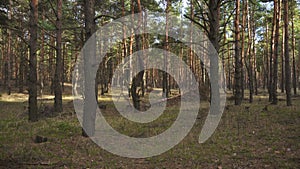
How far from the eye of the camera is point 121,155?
23.1ft

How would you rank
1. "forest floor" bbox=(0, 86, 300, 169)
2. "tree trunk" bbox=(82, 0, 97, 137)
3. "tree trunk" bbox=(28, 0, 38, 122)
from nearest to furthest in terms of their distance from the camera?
1. "forest floor" bbox=(0, 86, 300, 169)
2. "tree trunk" bbox=(82, 0, 97, 137)
3. "tree trunk" bbox=(28, 0, 38, 122)

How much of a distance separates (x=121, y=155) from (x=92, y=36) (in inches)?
175

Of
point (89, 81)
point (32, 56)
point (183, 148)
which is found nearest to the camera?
point (183, 148)

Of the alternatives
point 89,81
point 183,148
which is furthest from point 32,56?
point 183,148

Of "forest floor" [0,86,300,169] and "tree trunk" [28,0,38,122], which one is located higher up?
"tree trunk" [28,0,38,122]

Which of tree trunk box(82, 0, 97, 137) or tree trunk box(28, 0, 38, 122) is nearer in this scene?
tree trunk box(82, 0, 97, 137)

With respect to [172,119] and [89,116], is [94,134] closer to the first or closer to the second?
[89,116]

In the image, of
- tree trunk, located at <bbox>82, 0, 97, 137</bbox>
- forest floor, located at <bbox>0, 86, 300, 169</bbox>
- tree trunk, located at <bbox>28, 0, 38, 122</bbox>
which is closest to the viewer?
forest floor, located at <bbox>0, 86, 300, 169</bbox>

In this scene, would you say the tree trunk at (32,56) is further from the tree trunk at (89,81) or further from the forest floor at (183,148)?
the tree trunk at (89,81)

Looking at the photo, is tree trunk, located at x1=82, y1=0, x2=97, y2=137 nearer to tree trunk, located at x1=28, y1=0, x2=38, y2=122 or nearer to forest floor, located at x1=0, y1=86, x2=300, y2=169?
forest floor, located at x1=0, y1=86, x2=300, y2=169

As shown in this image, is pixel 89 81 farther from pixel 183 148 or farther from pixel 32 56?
pixel 32 56

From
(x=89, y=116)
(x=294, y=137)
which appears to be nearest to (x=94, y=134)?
(x=89, y=116)

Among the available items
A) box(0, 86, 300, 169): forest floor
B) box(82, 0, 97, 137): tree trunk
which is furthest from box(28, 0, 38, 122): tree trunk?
box(82, 0, 97, 137): tree trunk

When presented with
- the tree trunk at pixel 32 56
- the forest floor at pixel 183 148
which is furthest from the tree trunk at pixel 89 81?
the tree trunk at pixel 32 56
